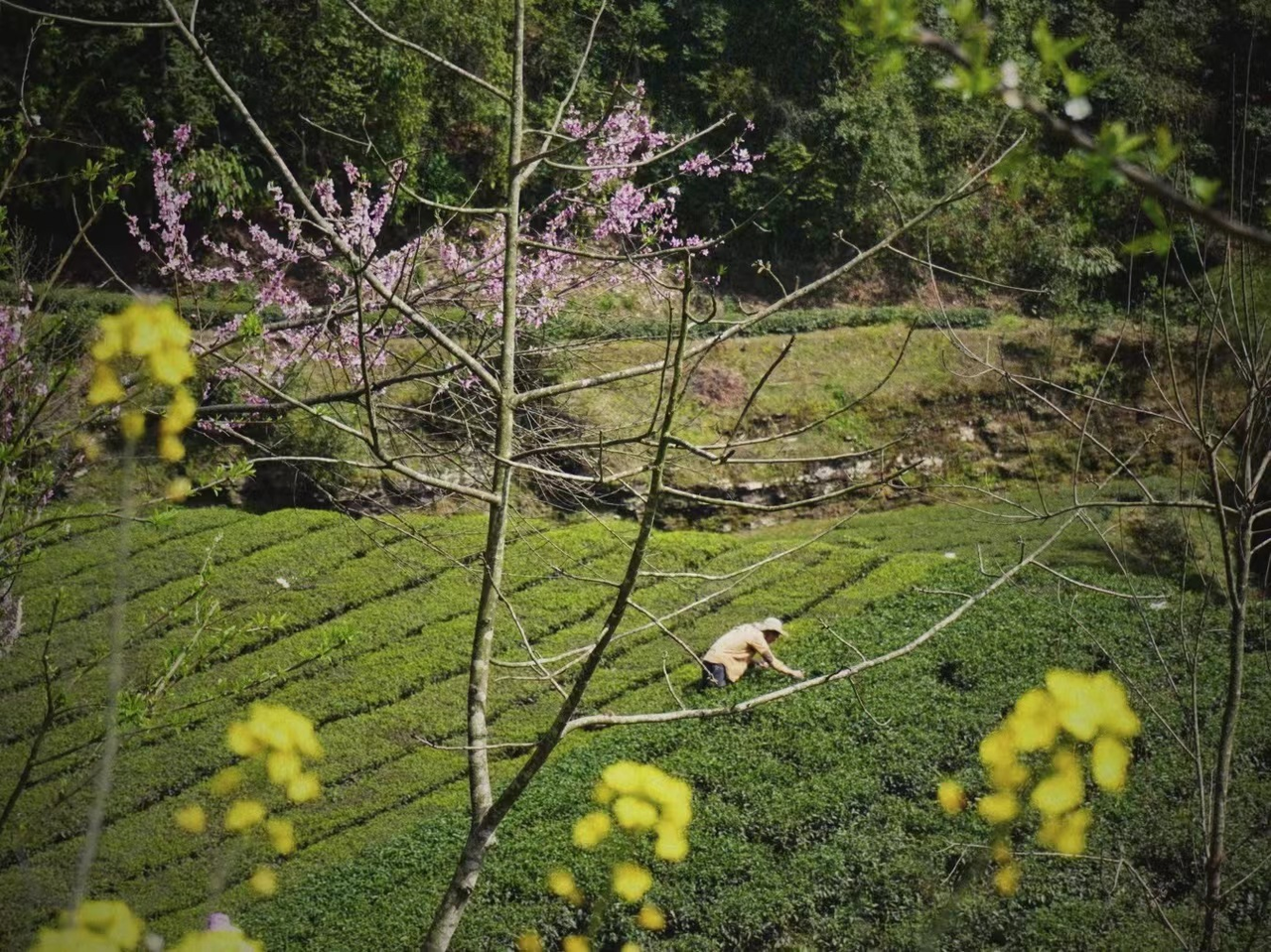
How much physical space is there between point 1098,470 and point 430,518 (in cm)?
846

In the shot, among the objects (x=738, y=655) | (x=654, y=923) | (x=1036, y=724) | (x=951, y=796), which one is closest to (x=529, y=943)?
(x=654, y=923)

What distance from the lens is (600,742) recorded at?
7.10 metres

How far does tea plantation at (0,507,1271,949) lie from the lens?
537cm

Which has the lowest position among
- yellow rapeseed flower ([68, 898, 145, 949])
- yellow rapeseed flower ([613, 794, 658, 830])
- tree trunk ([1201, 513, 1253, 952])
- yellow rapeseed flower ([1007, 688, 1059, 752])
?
tree trunk ([1201, 513, 1253, 952])

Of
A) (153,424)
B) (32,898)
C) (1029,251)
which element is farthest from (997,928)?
(1029,251)

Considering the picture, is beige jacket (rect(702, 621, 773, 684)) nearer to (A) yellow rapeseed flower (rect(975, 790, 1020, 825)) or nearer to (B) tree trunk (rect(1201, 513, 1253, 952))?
(B) tree trunk (rect(1201, 513, 1253, 952))

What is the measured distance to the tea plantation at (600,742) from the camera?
5367 millimetres

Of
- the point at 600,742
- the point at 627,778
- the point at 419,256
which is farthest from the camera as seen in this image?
the point at 600,742

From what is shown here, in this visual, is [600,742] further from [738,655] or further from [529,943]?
[529,943]

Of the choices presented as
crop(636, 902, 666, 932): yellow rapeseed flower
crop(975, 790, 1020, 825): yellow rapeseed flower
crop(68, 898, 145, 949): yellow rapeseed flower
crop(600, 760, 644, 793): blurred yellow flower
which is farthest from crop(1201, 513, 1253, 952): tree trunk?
crop(636, 902, 666, 932): yellow rapeseed flower

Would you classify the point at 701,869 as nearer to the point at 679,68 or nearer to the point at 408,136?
the point at 408,136

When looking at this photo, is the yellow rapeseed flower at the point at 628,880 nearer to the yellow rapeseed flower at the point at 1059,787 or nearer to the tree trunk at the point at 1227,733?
the yellow rapeseed flower at the point at 1059,787

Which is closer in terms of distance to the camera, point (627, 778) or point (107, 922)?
point (107, 922)

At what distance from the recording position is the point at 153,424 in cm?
1067
